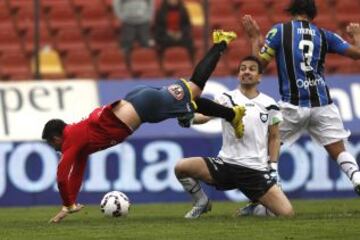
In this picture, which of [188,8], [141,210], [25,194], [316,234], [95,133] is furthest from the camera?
[188,8]

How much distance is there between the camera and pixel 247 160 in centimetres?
1122

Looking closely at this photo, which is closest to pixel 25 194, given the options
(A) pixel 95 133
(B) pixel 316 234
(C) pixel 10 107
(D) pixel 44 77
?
(C) pixel 10 107

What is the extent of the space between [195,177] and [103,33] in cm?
774

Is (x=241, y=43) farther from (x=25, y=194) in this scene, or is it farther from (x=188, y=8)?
(x=25, y=194)

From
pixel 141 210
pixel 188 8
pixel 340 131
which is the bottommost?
pixel 141 210

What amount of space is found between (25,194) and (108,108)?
15.7 ft

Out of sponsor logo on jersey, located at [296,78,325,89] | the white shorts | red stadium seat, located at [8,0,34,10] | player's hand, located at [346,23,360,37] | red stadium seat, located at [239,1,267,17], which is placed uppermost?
red stadium seat, located at [8,0,34,10]

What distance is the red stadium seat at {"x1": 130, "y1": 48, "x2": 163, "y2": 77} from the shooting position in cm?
1777

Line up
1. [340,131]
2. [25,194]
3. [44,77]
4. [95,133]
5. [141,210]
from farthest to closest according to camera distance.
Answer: [44,77] < [25,194] < [141,210] < [340,131] < [95,133]

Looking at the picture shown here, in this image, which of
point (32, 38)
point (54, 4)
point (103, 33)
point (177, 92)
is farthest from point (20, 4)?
point (177, 92)

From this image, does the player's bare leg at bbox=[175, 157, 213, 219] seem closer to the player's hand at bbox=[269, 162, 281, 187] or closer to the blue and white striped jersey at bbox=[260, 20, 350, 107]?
the player's hand at bbox=[269, 162, 281, 187]

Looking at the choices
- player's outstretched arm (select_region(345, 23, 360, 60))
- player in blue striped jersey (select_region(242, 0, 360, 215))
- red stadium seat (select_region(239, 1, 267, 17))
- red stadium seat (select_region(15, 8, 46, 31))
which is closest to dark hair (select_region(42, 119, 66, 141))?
player in blue striped jersey (select_region(242, 0, 360, 215))

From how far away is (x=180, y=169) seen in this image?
11.2 metres

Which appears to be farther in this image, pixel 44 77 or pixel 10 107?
pixel 44 77
